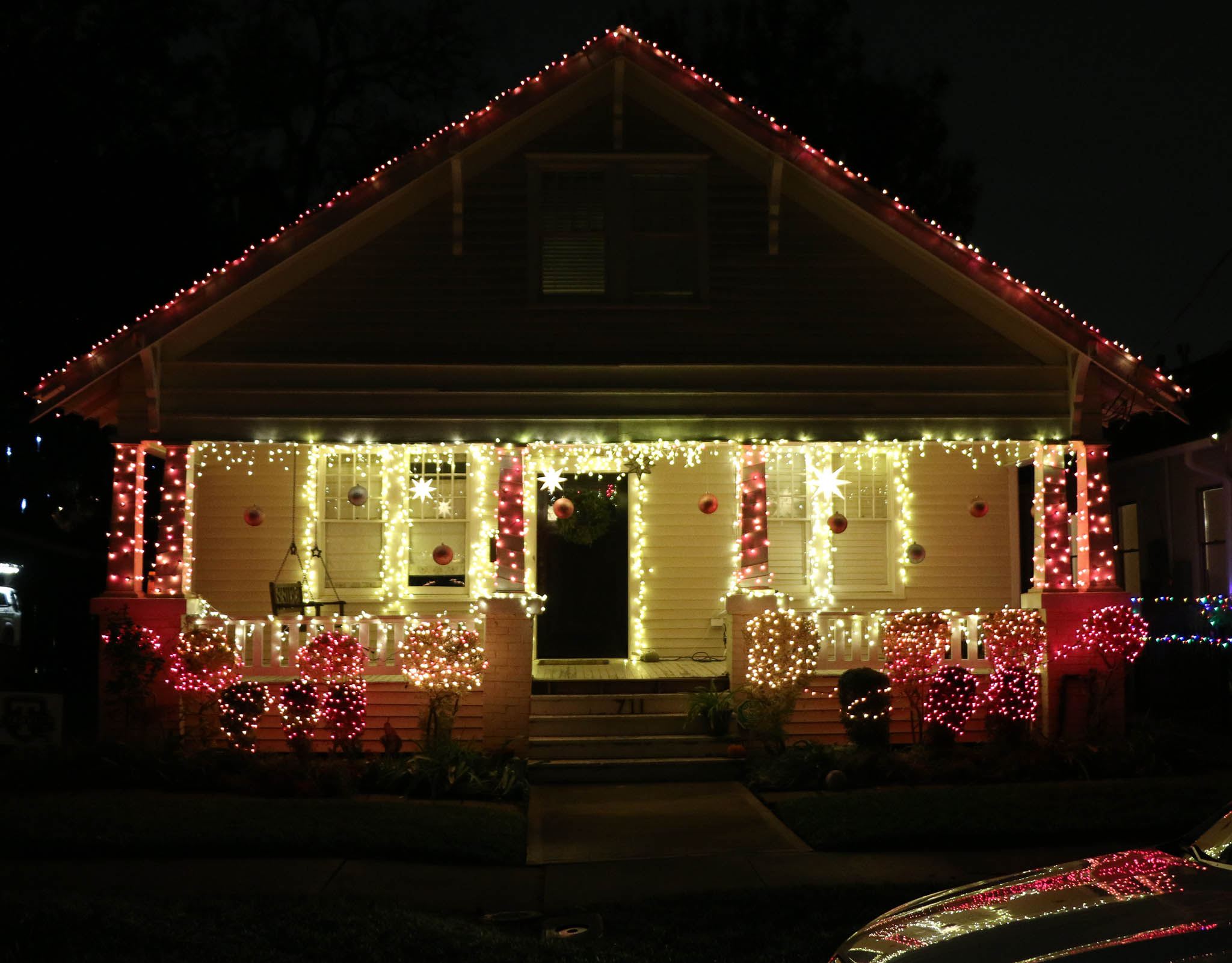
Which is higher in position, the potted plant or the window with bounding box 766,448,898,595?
the window with bounding box 766,448,898,595

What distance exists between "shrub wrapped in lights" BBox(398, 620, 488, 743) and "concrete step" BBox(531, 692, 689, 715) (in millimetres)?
903

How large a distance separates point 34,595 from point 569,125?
30.3 feet

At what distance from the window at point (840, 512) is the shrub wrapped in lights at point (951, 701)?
284 cm

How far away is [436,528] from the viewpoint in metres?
15.1

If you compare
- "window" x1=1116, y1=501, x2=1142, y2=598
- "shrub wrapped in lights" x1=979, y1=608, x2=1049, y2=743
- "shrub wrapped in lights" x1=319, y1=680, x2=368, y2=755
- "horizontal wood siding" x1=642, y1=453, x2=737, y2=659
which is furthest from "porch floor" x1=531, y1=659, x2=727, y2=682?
"window" x1=1116, y1=501, x2=1142, y2=598

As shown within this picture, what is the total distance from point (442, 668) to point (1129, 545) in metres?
13.2

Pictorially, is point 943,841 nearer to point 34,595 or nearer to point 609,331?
point 609,331

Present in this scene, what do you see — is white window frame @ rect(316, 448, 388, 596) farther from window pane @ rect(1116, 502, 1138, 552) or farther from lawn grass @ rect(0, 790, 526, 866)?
window pane @ rect(1116, 502, 1138, 552)

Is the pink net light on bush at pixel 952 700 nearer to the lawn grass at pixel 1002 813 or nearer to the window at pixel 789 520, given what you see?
the lawn grass at pixel 1002 813

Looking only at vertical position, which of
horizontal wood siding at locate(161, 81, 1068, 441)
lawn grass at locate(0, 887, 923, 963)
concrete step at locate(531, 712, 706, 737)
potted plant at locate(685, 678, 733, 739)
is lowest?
lawn grass at locate(0, 887, 923, 963)

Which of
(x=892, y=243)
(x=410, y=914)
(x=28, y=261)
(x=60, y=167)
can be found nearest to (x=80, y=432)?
(x=28, y=261)

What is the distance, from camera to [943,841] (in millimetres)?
9430

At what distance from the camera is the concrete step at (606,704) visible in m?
13.0

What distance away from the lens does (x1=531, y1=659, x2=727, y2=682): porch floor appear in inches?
526
